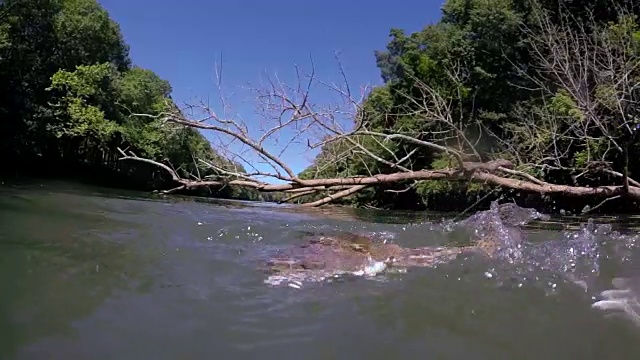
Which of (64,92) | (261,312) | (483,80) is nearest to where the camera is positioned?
(261,312)

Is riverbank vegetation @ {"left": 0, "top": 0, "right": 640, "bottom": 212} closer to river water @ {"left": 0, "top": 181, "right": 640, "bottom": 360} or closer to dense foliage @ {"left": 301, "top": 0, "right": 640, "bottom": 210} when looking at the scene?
dense foliage @ {"left": 301, "top": 0, "right": 640, "bottom": 210}

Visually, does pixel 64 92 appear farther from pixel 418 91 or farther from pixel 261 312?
pixel 261 312

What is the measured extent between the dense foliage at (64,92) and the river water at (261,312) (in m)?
18.0

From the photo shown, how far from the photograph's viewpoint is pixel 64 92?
26375 millimetres

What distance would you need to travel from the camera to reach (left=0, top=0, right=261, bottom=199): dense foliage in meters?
24.5

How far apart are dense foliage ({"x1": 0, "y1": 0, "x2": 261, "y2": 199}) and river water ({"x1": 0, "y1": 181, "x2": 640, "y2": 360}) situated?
59.1 feet

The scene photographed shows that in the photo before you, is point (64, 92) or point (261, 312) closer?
point (261, 312)

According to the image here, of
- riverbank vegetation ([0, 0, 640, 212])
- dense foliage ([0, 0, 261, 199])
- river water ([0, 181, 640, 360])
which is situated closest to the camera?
river water ([0, 181, 640, 360])

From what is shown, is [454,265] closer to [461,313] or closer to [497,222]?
[461,313]

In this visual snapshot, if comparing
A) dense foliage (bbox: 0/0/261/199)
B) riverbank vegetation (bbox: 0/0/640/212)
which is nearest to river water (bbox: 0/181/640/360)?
riverbank vegetation (bbox: 0/0/640/212)

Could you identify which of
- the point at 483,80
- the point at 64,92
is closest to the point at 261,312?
the point at 483,80

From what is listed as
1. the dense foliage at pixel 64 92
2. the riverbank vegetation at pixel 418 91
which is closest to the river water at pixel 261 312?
the riverbank vegetation at pixel 418 91

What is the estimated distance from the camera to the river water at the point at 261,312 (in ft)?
8.25

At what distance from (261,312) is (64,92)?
2685cm
